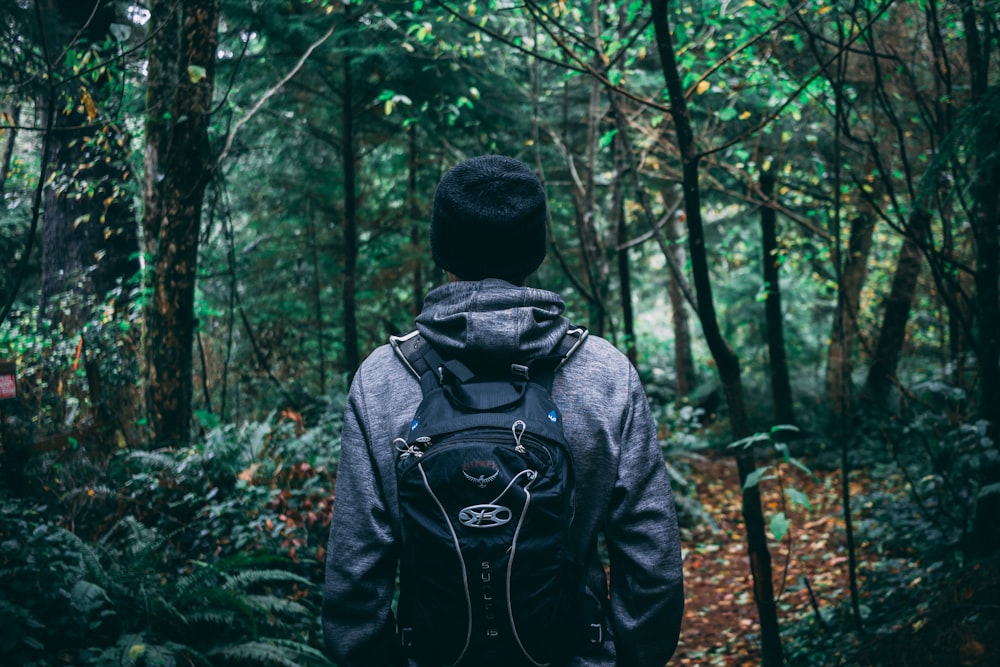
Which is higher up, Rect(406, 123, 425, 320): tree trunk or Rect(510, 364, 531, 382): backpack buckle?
Rect(406, 123, 425, 320): tree trunk

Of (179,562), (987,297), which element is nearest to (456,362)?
(987,297)

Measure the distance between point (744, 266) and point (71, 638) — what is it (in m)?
19.0

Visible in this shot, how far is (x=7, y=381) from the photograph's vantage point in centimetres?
546

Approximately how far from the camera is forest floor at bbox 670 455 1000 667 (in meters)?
3.50

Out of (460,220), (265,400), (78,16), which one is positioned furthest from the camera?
(265,400)

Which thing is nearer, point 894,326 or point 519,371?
point 519,371

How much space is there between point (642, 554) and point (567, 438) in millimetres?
372

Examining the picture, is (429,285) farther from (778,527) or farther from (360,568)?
(360,568)

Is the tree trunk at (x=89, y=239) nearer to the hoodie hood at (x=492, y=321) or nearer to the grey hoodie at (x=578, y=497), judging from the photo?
the grey hoodie at (x=578, y=497)

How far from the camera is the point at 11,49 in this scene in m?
A: 6.31

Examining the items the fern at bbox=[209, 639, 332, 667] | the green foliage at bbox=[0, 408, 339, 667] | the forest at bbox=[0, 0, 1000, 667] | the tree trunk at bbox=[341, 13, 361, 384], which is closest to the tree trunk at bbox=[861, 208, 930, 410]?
the forest at bbox=[0, 0, 1000, 667]

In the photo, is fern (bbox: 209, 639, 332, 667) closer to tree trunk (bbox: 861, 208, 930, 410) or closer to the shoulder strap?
the shoulder strap

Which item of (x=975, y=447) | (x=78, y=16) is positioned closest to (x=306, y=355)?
(x=78, y=16)

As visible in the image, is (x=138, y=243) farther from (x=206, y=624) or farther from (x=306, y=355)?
(x=206, y=624)
